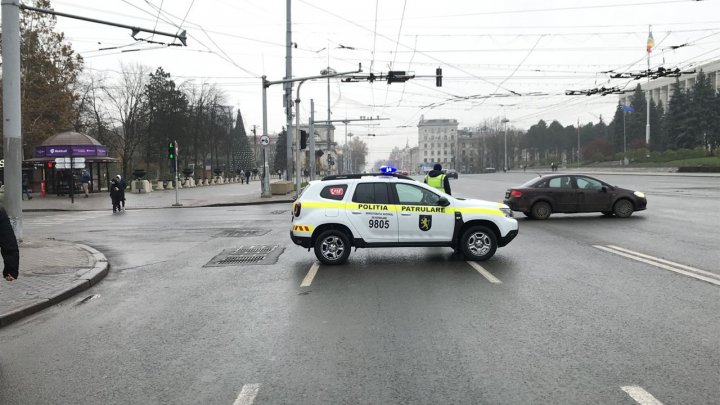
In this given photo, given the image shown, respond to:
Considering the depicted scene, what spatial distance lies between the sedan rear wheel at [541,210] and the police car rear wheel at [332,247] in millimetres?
9407

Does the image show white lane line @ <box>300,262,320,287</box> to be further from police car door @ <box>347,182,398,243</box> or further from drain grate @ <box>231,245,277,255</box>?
drain grate @ <box>231,245,277,255</box>

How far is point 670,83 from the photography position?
349 feet

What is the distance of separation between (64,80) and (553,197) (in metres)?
39.4

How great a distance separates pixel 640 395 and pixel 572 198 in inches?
553

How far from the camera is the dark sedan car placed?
1698cm

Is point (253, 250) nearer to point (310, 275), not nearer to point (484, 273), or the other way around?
point (310, 275)

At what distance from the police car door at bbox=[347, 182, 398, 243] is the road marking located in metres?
4.47

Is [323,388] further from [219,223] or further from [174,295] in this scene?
[219,223]

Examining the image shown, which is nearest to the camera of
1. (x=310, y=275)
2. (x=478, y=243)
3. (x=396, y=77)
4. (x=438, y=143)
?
(x=310, y=275)

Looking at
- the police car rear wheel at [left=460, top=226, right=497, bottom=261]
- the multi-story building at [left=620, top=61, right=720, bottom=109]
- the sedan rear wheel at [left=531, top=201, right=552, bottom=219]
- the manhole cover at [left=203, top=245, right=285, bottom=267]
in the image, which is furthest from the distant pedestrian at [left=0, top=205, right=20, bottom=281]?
the multi-story building at [left=620, top=61, right=720, bottom=109]

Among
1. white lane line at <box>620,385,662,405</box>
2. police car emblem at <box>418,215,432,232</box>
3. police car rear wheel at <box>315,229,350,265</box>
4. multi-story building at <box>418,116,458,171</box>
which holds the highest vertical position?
multi-story building at <box>418,116,458,171</box>

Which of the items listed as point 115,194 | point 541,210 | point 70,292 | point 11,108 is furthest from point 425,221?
point 115,194

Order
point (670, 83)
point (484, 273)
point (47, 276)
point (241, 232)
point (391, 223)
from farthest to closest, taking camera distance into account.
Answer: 1. point (670, 83)
2. point (241, 232)
3. point (391, 223)
4. point (47, 276)
5. point (484, 273)

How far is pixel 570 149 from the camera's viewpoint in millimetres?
132250
